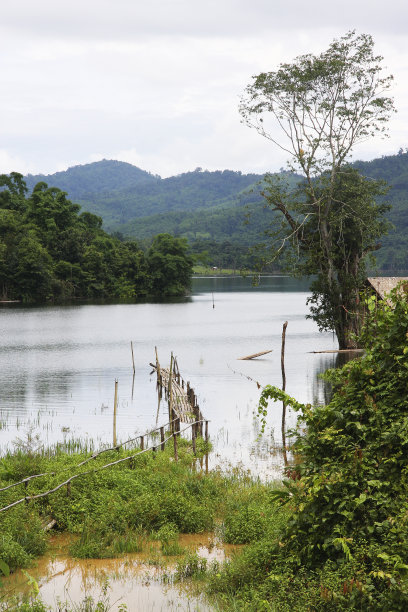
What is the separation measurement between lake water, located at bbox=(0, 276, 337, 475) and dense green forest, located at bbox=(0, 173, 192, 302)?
22606mm

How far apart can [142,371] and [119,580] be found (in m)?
23.0

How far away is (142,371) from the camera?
31.5 meters

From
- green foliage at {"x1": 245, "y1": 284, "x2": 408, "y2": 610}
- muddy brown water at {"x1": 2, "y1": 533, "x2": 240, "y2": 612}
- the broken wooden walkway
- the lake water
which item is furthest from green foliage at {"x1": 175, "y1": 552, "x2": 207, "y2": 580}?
the broken wooden walkway

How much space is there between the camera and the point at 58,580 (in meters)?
8.59

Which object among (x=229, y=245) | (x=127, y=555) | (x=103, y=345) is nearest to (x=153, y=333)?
(x=103, y=345)

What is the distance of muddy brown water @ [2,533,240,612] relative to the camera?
Result: 7926 millimetres

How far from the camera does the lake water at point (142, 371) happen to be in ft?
62.5

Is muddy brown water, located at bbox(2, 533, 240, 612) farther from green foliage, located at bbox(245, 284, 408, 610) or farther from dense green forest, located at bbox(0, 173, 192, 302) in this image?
dense green forest, located at bbox(0, 173, 192, 302)

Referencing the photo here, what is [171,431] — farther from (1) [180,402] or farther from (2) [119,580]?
(2) [119,580]

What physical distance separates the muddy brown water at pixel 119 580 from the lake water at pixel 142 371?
5.83 meters

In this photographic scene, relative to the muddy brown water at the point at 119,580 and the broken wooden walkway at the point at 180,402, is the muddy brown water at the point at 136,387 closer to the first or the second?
the muddy brown water at the point at 119,580

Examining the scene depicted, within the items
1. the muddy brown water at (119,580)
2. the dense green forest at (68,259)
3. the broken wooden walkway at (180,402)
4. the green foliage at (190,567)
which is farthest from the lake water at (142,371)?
the dense green forest at (68,259)

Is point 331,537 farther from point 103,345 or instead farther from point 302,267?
point 103,345

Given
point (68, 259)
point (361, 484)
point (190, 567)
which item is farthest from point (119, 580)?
point (68, 259)
